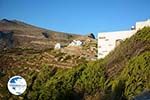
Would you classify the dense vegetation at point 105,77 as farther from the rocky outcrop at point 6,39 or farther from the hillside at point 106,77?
the rocky outcrop at point 6,39

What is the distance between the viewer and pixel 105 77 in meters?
20.7

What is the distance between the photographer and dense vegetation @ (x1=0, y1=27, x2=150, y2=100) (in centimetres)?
1712

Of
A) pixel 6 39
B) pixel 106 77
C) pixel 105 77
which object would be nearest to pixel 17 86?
pixel 106 77

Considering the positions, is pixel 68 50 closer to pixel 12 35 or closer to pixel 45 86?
pixel 45 86

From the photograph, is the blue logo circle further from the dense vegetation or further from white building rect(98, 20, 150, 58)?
white building rect(98, 20, 150, 58)

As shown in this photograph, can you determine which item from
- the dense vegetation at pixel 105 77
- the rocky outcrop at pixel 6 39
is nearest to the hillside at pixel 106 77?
the dense vegetation at pixel 105 77

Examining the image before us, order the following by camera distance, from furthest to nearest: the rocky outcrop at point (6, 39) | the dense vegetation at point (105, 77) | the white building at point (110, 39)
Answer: the rocky outcrop at point (6, 39) → the white building at point (110, 39) → the dense vegetation at point (105, 77)

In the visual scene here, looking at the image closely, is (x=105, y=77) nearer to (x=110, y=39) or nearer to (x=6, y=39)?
(x=110, y=39)

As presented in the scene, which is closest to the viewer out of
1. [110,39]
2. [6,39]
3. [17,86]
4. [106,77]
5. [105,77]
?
[17,86]

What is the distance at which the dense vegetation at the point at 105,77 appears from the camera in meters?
17.1

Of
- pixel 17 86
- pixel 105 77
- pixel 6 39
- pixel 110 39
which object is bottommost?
pixel 105 77

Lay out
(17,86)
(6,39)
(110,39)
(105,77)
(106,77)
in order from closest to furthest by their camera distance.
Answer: (17,86)
(106,77)
(105,77)
(110,39)
(6,39)

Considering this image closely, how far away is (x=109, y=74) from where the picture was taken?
2072 centimetres

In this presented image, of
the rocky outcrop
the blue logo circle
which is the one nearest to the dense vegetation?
the blue logo circle
